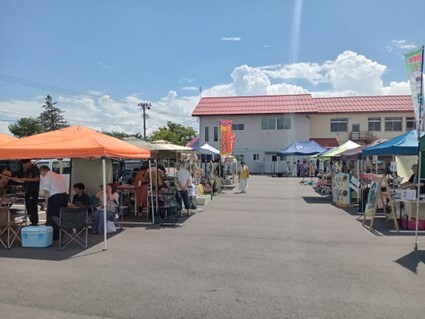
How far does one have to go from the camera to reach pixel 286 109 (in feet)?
146

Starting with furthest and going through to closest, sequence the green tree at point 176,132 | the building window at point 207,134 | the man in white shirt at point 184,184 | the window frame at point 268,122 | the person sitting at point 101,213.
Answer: the green tree at point 176,132 → the building window at point 207,134 → the window frame at point 268,122 → the man in white shirt at point 184,184 → the person sitting at point 101,213

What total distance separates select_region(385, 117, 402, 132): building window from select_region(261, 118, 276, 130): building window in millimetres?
12771

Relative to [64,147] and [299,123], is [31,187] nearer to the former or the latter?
[64,147]

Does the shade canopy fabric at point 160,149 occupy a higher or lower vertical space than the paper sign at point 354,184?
higher

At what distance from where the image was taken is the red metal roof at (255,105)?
1756 inches

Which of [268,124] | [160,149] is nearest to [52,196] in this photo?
[160,149]

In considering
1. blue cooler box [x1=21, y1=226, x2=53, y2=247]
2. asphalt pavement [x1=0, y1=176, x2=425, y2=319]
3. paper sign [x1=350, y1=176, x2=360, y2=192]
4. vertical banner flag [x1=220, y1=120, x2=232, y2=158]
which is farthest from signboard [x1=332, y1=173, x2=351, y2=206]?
blue cooler box [x1=21, y1=226, x2=53, y2=247]

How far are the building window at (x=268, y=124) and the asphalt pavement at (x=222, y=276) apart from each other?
35378mm

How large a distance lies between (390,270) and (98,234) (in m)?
6.28

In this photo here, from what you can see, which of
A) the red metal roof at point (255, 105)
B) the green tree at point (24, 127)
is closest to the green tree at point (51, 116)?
the green tree at point (24, 127)

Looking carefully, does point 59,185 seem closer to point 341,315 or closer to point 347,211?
point 341,315

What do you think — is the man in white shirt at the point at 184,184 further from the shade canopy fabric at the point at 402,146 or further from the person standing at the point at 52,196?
the shade canopy fabric at the point at 402,146

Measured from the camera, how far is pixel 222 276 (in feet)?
19.5

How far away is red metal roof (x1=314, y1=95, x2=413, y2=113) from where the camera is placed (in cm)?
4409
